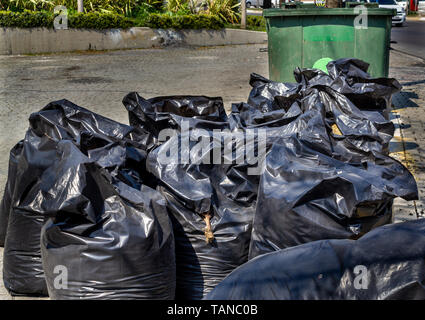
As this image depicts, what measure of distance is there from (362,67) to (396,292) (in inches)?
149

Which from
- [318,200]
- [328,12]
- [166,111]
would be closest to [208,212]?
[318,200]

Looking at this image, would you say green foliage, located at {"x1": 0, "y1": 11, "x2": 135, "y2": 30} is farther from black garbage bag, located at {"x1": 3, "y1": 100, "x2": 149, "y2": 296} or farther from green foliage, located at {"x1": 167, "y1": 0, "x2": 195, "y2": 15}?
black garbage bag, located at {"x1": 3, "y1": 100, "x2": 149, "y2": 296}

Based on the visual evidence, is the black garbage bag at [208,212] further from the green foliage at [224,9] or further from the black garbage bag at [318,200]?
the green foliage at [224,9]

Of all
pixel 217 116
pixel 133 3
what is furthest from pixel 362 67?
pixel 133 3

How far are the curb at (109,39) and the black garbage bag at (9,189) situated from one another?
1014cm

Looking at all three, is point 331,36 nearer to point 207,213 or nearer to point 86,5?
point 207,213

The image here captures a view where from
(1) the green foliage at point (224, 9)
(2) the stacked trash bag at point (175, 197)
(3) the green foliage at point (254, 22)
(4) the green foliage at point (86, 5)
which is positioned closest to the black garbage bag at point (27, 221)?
(2) the stacked trash bag at point (175, 197)

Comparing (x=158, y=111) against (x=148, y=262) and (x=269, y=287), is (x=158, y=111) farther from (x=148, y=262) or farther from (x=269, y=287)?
(x=269, y=287)

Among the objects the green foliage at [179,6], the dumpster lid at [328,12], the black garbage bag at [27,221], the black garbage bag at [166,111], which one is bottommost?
the black garbage bag at [27,221]

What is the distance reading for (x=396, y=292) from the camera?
1875 millimetres

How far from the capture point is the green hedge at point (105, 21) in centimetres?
1294

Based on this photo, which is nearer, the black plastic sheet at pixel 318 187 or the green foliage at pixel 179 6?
the black plastic sheet at pixel 318 187

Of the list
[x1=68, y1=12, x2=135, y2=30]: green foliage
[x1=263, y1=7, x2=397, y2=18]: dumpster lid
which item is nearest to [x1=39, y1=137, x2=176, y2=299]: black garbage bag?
[x1=263, y1=7, x2=397, y2=18]: dumpster lid

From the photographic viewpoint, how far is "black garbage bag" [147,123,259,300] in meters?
3.18
